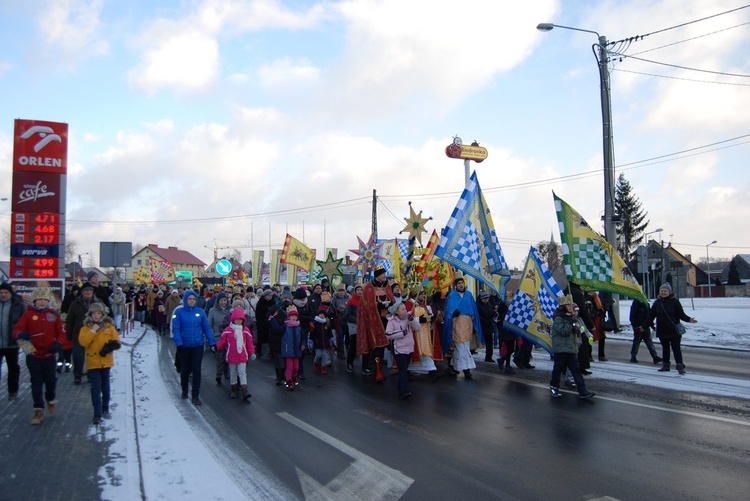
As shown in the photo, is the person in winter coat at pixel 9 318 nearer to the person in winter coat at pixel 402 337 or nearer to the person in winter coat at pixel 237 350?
the person in winter coat at pixel 237 350

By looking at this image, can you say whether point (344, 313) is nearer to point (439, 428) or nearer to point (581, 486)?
point (439, 428)

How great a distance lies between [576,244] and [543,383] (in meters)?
3.53

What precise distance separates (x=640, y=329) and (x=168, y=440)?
9.88m

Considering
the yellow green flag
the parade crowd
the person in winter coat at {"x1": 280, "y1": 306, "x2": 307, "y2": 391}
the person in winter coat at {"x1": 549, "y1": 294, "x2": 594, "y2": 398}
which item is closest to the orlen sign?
the parade crowd

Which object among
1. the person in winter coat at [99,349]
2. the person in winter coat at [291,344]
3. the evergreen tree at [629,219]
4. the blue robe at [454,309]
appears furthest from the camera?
the evergreen tree at [629,219]

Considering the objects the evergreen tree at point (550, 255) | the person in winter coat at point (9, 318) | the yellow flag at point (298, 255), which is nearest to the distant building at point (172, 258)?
the evergreen tree at point (550, 255)

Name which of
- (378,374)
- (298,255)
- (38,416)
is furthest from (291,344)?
(298,255)

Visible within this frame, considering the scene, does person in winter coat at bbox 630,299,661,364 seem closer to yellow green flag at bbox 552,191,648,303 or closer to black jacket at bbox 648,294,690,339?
yellow green flag at bbox 552,191,648,303

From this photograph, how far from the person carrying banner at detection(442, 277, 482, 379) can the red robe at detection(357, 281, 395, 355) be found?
1237mm

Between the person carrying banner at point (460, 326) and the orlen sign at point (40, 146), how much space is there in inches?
399

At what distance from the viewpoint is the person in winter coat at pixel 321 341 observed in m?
12.1

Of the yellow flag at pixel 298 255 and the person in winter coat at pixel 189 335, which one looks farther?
the yellow flag at pixel 298 255

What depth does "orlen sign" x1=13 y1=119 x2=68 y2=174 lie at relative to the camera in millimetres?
13875

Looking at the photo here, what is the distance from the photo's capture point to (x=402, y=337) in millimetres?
9766
